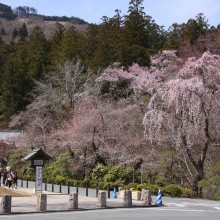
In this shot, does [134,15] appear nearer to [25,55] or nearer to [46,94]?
[46,94]

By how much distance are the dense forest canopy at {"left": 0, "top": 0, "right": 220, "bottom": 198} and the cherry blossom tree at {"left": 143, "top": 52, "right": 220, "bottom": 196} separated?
6 cm

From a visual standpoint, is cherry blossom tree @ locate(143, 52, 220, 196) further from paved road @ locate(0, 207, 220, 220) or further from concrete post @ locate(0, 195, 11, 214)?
concrete post @ locate(0, 195, 11, 214)

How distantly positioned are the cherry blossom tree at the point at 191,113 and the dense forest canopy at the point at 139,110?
61 millimetres

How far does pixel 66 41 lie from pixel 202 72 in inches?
1528

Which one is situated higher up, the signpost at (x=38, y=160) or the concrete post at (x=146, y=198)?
the signpost at (x=38, y=160)

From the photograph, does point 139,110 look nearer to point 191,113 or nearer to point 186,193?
point 191,113

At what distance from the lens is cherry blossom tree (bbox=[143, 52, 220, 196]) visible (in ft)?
92.6

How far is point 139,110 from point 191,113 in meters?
8.76

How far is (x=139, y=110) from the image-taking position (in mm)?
36469

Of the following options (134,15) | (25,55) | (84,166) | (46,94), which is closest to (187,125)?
(84,166)

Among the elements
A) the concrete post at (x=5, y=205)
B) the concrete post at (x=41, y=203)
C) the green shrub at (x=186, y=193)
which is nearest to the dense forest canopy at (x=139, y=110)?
the green shrub at (x=186, y=193)

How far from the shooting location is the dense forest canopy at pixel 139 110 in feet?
94.3

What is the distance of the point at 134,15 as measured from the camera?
56.3 metres

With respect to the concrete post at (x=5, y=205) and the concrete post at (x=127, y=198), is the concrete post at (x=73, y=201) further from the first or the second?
the concrete post at (x=5, y=205)
